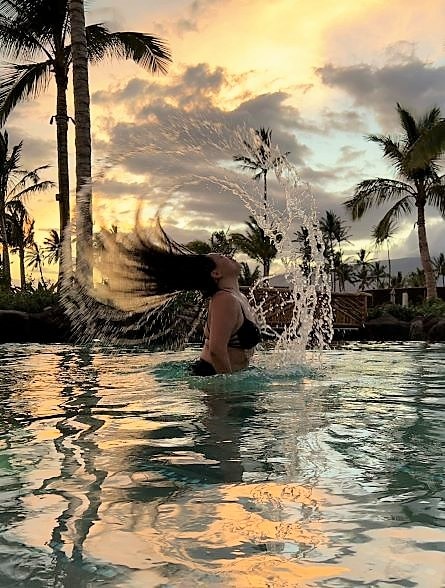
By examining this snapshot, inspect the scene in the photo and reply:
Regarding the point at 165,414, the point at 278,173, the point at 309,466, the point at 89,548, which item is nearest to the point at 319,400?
the point at 165,414

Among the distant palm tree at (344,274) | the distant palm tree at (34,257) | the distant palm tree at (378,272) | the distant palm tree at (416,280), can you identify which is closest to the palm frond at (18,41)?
the distant palm tree at (34,257)

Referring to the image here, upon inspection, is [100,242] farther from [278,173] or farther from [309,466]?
[309,466]

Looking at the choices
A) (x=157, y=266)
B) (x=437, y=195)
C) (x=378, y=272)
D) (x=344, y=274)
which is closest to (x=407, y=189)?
(x=437, y=195)

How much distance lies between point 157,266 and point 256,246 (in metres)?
28.5

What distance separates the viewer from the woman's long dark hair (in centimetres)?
631

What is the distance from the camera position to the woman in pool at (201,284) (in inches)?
241

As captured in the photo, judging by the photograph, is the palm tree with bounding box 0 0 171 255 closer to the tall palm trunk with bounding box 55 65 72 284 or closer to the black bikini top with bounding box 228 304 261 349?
the tall palm trunk with bounding box 55 65 72 284

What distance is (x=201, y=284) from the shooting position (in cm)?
631

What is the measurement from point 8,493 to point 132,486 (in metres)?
0.50

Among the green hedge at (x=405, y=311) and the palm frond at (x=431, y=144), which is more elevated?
the palm frond at (x=431, y=144)

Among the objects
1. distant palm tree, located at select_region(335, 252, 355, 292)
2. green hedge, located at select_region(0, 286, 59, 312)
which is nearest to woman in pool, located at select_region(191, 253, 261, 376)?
green hedge, located at select_region(0, 286, 59, 312)

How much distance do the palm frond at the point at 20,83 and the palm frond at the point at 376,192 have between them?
39.8ft

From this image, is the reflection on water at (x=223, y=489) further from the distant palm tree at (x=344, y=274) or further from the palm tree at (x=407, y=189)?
the distant palm tree at (x=344, y=274)

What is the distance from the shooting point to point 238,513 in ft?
8.62
